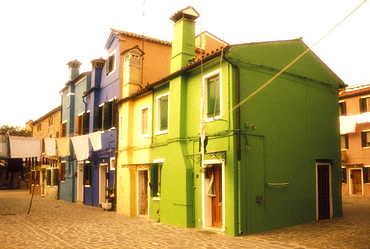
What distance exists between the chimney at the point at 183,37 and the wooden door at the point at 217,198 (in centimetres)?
424

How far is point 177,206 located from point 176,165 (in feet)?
4.84

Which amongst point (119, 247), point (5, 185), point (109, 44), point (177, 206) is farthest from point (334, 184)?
point (5, 185)

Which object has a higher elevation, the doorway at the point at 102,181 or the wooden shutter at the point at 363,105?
the wooden shutter at the point at 363,105

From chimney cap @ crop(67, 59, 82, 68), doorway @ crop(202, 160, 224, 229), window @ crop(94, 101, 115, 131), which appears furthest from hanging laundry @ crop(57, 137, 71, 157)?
doorway @ crop(202, 160, 224, 229)

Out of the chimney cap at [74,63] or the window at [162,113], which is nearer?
the window at [162,113]

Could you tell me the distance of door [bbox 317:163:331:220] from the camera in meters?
13.9

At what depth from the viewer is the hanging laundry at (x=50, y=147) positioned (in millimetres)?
22159

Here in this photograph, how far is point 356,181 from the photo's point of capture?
2814 centimetres

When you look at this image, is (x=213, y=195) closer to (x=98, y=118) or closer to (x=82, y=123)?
(x=98, y=118)

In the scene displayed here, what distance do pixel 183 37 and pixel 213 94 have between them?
302 cm

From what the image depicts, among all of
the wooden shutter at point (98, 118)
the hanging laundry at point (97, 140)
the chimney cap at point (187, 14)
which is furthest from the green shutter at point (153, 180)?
the wooden shutter at point (98, 118)

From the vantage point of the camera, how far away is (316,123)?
14.1 metres

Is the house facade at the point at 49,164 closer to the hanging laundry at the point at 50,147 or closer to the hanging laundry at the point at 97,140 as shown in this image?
the hanging laundry at the point at 50,147

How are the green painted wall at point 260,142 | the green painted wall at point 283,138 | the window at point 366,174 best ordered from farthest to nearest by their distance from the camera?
1. the window at point 366,174
2. the green painted wall at point 283,138
3. the green painted wall at point 260,142
